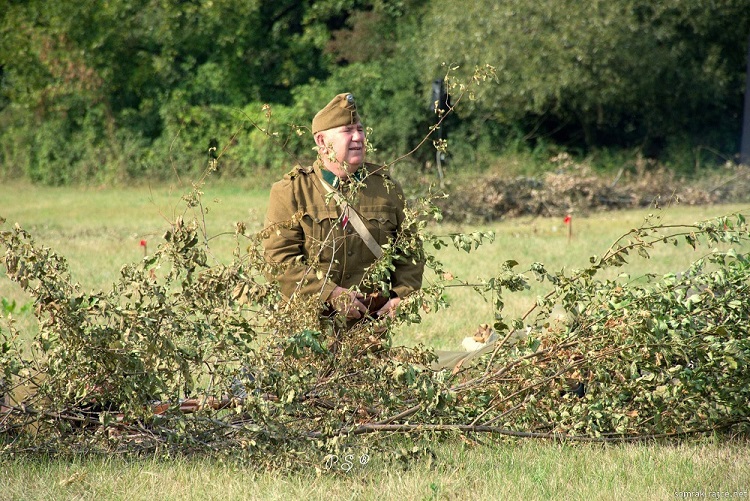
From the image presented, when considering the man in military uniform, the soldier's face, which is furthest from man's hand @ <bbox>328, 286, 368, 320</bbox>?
the soldier's face

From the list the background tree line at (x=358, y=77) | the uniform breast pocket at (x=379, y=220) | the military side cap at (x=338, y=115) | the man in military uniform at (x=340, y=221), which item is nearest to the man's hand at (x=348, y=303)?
the man in military uniform at (x=340, y=221)

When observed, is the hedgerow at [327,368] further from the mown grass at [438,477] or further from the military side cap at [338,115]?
the military side cap at [338,115]

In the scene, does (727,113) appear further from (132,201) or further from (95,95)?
(95,95)

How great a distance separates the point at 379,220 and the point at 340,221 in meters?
0.31

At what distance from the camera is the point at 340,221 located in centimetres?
504

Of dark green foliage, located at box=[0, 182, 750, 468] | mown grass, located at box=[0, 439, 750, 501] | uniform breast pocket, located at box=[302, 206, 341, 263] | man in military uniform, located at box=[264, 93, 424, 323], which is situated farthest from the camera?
uniform breast pocket, located at box=[302, 206, 341, 263]

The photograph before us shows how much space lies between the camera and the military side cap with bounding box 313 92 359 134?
16.8 feet

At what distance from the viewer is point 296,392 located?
14.3 ft

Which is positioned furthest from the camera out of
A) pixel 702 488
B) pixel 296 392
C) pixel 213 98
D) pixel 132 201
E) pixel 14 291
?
pixel 213 98

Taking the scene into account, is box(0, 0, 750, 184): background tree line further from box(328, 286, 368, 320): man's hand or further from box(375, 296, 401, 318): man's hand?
box(328, 286, 368, 320): man's hand

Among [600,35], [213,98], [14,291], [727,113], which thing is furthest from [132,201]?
[727,113]

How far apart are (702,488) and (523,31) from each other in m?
19.3

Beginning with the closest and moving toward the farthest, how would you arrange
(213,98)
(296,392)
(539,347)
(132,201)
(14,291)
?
(296,392) < (539,347) < (14,291) < (132,201) < (213,98)

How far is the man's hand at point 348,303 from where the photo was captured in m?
4.55
